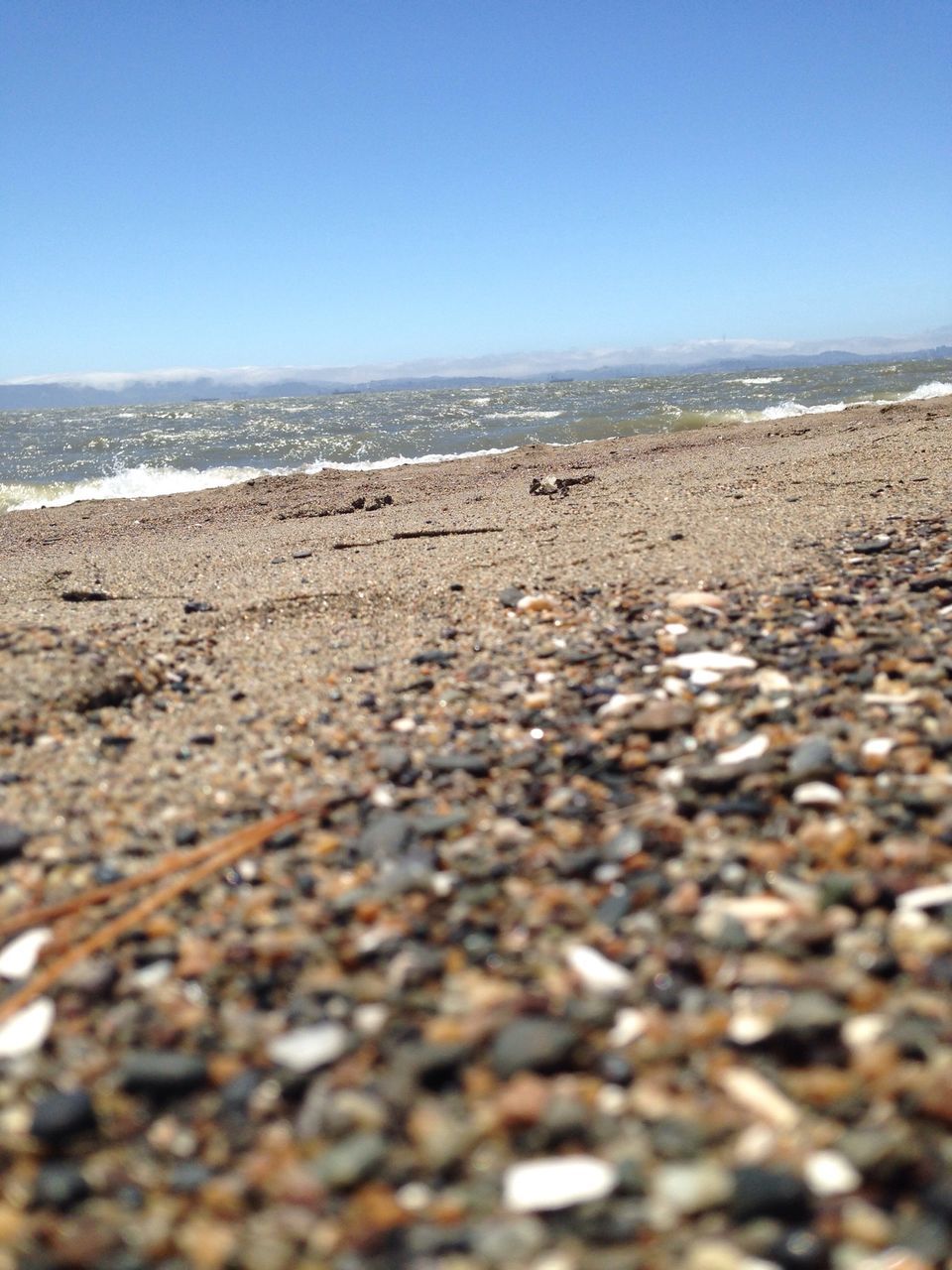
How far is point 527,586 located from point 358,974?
2604 millimetres

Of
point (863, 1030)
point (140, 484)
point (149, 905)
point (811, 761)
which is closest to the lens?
point (863, 1030)

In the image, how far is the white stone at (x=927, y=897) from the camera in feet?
4.42

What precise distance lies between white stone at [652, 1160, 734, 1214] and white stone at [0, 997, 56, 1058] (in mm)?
915

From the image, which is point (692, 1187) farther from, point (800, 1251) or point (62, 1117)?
point (62, 1117)

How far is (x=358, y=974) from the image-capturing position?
136cm

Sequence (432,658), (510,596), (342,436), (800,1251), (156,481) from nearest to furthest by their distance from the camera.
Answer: (800,1251), (432,658), (510,596), (156,481), (342,436)

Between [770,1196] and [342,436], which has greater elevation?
[342,436]

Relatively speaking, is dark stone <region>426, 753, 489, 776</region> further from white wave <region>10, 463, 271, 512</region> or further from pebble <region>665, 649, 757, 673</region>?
white wave <region>10, 463, 271, 512</region>

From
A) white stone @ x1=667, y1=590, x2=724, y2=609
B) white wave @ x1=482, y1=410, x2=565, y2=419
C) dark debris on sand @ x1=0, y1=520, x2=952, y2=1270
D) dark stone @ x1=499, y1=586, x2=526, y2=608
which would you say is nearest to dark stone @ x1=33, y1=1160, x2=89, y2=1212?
dark debris on sand @ x1=0, y1=520, x2=952, y2=1270

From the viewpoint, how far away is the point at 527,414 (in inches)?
1118

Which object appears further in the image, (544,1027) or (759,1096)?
(544,1027)

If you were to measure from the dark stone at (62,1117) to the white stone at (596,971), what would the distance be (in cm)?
70

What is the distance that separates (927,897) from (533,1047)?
0.69 metres

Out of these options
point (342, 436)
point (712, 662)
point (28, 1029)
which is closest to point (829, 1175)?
point (28, 1029)
